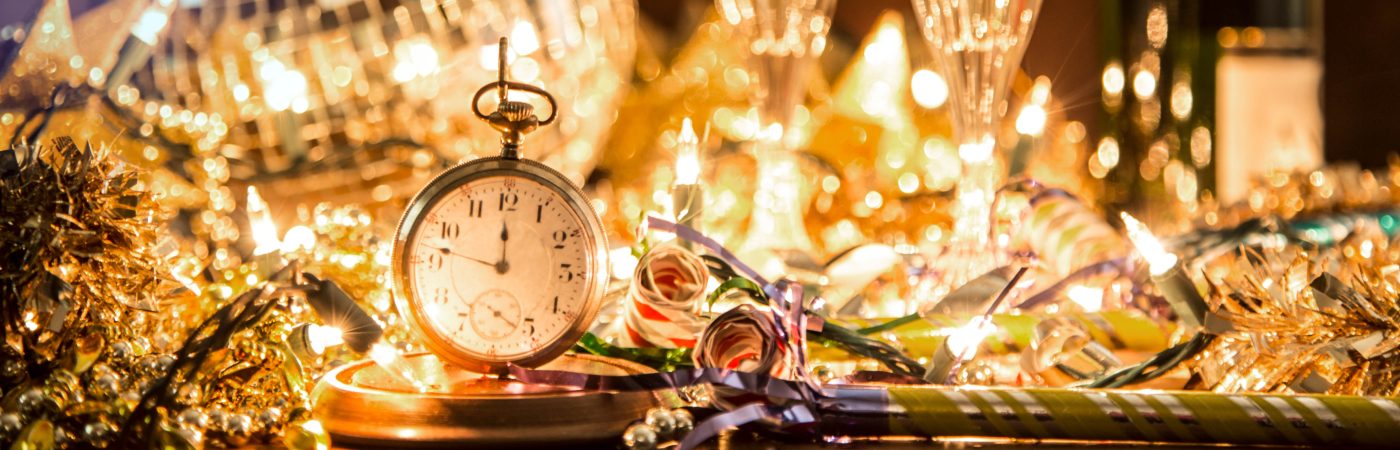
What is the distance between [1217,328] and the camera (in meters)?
0.88

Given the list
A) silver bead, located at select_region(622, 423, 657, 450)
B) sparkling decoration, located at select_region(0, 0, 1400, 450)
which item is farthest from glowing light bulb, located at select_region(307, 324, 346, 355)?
silver bead, located at select_region(622, 423, 657, 450)

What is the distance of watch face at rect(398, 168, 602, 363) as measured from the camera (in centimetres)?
78

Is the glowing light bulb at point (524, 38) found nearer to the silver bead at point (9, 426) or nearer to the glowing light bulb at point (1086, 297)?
the glowing light bulb at point (1086, 297)

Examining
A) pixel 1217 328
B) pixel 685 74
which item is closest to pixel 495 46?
pixel 685 74

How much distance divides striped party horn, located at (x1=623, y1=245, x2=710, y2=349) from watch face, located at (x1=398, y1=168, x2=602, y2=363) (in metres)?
0.09

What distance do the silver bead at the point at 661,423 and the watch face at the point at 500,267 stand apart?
8 cm

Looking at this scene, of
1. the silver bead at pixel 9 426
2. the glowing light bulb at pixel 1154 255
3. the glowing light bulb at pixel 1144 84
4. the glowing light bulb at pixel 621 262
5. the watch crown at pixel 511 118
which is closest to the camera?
the silver bead at pixel 9 426

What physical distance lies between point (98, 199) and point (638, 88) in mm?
1451

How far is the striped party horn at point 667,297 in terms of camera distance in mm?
862

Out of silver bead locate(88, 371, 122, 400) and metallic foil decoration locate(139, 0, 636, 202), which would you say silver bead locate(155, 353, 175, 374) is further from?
metallic foil decoration locate(139, 0, 636, 202)

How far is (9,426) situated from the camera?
0.68 metres

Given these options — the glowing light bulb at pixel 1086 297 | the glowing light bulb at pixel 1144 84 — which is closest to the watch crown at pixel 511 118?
the glowing light bulb at pixel 1086 297

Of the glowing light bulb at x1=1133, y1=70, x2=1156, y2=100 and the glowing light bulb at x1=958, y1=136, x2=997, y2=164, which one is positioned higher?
the glowing light bulb at x1=1133, y1=70, x2=1156, y2=100

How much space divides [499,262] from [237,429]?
174mm
